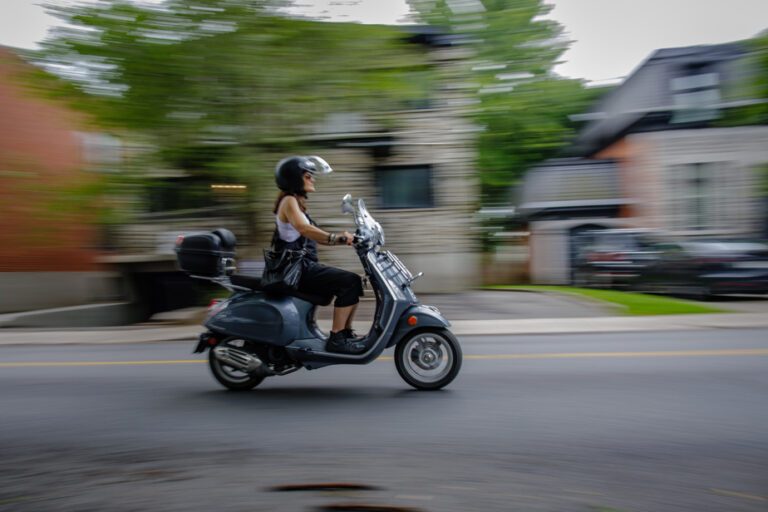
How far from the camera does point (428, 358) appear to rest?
Result: 5.53 m

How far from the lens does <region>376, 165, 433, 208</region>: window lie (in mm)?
19655

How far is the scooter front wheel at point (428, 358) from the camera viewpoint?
5.44 m

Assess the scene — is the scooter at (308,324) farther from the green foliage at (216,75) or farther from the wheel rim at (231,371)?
the green foliage at (216,75)

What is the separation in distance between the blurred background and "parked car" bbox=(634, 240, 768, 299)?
0.04 m

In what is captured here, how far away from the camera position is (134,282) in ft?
64.2

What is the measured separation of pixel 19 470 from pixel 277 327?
213 cm

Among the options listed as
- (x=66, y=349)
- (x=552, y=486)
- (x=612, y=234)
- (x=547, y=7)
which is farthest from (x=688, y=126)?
(x=552, y=486)

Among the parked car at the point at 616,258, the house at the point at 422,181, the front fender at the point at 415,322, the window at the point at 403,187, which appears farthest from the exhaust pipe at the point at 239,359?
the window at the point at 403,187

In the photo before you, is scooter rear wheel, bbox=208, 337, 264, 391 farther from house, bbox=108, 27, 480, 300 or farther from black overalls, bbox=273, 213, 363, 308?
house, bbox=108, 27, 480, 300

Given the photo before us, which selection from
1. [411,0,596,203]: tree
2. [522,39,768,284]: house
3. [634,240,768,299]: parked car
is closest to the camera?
[634,240,768,299]: parked car

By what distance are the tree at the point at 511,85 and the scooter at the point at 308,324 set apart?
66.8 feet

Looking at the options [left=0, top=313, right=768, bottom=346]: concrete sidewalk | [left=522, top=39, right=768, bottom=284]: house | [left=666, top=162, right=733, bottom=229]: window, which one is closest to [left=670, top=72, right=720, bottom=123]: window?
[left=522, top=39, right=768, bottom=284]: house

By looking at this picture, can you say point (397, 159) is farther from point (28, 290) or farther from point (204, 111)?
point (28, 290)

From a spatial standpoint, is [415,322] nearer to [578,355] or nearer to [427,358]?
[427,358]
